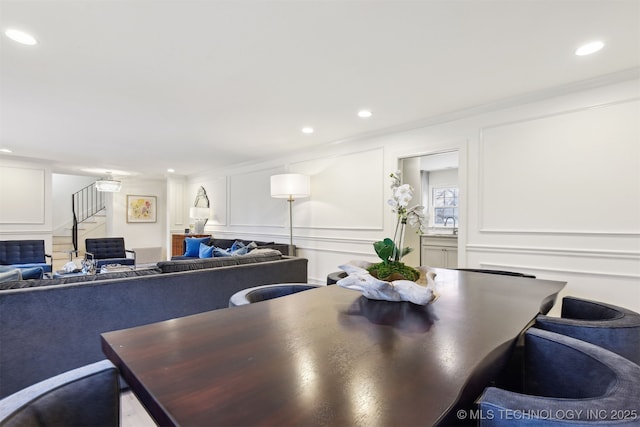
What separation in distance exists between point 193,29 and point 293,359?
78.8 inches

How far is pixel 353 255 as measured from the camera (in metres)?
4.55

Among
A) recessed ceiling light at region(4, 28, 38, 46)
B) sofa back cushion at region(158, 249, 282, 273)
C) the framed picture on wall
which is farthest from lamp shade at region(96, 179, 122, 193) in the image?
recessed ceiling light at region(4, 28, 38, 46)

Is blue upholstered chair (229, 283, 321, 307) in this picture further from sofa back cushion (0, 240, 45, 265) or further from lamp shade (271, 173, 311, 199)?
sofa back cushion (0, 240, 45, 265)

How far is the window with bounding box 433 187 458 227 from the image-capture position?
251 inches

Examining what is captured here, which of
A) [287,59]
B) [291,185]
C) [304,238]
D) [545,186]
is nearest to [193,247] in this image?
[304,238]

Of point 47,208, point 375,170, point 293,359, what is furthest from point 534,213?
point 47,208

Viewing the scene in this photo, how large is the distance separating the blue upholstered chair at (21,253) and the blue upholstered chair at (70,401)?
552cm

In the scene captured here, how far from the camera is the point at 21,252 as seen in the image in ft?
17.0

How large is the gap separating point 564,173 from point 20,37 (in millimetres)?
4211

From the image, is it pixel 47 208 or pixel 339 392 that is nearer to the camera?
pixel 339 392

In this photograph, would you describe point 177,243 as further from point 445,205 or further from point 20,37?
point 445,205

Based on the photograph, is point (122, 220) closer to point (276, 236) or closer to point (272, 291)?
point (276, 236)

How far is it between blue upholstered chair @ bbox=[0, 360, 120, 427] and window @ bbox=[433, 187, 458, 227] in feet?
20.8

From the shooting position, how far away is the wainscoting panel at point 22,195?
19.2ft
